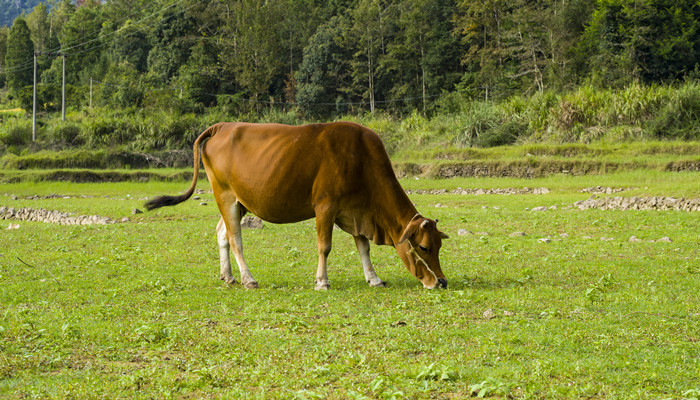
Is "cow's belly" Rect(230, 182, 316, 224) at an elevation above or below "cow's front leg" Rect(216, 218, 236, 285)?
above

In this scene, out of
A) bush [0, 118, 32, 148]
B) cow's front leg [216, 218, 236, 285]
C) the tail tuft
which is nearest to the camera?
cow's front leg [216, 218, 236, 285]

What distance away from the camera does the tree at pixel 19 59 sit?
95.6 m

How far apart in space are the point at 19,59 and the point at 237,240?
9781cm

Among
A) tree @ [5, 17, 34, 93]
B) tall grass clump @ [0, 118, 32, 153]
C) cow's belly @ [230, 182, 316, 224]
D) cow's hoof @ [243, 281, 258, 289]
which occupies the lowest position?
tall grass clump @ [0, 118, 32, 153]

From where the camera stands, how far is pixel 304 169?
10609 mm

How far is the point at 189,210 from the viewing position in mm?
26453

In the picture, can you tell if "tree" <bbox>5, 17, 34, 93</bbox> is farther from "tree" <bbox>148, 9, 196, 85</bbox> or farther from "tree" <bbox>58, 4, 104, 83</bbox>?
"tree" <bbox>148, 9, 196, 85</bbox>

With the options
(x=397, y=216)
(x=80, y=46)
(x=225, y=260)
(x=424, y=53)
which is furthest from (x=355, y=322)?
(x=80, y=46)

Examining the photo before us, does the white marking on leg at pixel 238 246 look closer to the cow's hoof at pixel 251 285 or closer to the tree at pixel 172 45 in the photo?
the cow's hoof at pixel 251 285

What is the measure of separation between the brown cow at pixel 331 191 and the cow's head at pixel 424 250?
1 centimetres

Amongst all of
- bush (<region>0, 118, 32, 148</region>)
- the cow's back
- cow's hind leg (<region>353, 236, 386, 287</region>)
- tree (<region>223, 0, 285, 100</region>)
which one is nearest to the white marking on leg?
the cow's back

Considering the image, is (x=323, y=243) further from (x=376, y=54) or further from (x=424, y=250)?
(x=376, y=54)

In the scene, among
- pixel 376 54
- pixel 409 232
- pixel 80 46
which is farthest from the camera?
pixel 80 46

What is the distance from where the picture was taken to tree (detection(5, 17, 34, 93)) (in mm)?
95562
